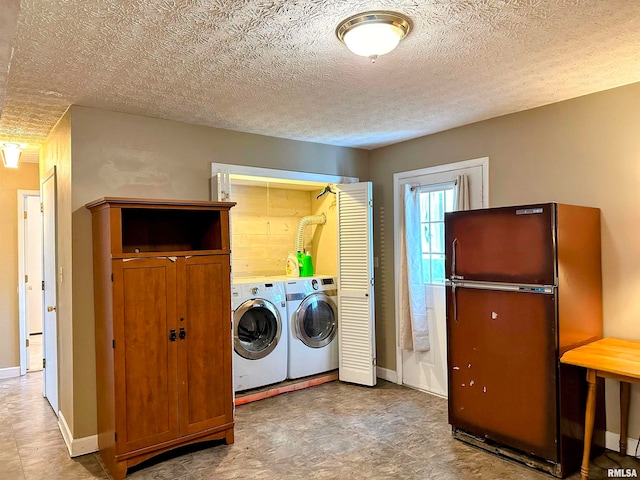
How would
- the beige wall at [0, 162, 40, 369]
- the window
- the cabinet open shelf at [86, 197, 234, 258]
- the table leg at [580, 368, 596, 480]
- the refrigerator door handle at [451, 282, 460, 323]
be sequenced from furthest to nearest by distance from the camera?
the beige wall at [0, 162, 40, 369]
the window
the refrigerator door handle at [451, 282, 460, 323]
the cabinet open shelf at [86, 197, 234, 258]
the table leg at [580, 368, 596, 480]

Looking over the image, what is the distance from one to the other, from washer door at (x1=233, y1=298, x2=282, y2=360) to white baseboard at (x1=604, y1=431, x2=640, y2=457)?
268 cm

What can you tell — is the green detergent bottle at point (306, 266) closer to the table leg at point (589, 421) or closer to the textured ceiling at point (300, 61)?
the textured ceiling at point (300, 61)

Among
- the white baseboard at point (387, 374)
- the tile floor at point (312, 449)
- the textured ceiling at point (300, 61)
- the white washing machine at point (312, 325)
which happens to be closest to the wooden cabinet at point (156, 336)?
the tile floor at point (312, 449)

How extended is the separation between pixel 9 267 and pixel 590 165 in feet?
18.7

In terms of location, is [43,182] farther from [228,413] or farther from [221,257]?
[228,413]

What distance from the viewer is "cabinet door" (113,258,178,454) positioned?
2.79 m

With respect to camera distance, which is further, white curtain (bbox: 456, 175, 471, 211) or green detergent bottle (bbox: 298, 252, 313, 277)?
green detergent bottle (bbox: 298, 252, 313, 277)

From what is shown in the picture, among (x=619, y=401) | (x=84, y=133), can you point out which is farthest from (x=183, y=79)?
(x=619, y=401)

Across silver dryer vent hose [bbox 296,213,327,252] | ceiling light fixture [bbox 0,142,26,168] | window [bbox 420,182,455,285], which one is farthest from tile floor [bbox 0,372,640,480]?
ceiling light fixture [bbox 0,142,26,168]

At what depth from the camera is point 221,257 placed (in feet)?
10.5

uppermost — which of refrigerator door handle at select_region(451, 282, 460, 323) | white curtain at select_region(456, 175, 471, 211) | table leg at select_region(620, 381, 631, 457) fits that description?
white curtain at select_region(456, 175, 471, 211)

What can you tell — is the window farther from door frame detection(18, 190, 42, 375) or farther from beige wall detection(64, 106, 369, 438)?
door frame detection(18, 190, 42, 375)

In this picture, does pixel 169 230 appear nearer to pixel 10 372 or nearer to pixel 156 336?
pixel 156 336

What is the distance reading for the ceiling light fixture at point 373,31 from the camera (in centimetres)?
192
